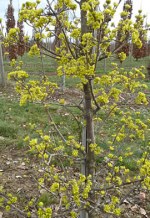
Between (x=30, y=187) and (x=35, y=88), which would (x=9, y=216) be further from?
(x=35, y=88)

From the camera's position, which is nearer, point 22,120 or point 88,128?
point 88,128

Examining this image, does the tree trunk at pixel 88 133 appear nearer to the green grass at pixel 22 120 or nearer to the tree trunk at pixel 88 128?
the tree trunk at pixel 88 128

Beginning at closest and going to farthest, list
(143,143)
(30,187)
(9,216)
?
(9,216)
(30,187)
(143,143)

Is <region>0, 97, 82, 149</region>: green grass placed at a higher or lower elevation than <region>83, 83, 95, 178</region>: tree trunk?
lower

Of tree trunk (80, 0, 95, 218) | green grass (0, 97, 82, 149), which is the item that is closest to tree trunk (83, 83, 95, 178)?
tree trunk (80, 0, 95, 218)

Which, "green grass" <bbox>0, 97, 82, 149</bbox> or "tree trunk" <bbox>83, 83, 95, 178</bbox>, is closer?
"tree trunk" <bbox>83, 83, 95, 178</bbox>

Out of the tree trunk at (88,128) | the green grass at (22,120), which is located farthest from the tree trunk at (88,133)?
the green grass at (22,120)

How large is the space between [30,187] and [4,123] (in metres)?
2.90

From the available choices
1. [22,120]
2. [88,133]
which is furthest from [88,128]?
[22,120]

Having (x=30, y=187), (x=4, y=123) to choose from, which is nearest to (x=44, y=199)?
(x=30, y=187)

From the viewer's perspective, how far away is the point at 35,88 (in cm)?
251

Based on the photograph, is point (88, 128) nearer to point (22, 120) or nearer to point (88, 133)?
point (88, 133)

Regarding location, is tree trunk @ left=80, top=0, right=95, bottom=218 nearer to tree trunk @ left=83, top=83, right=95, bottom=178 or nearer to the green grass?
tree trunk @ left=83, top=83, right=95, bottom=178

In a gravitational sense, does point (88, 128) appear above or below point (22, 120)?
above
